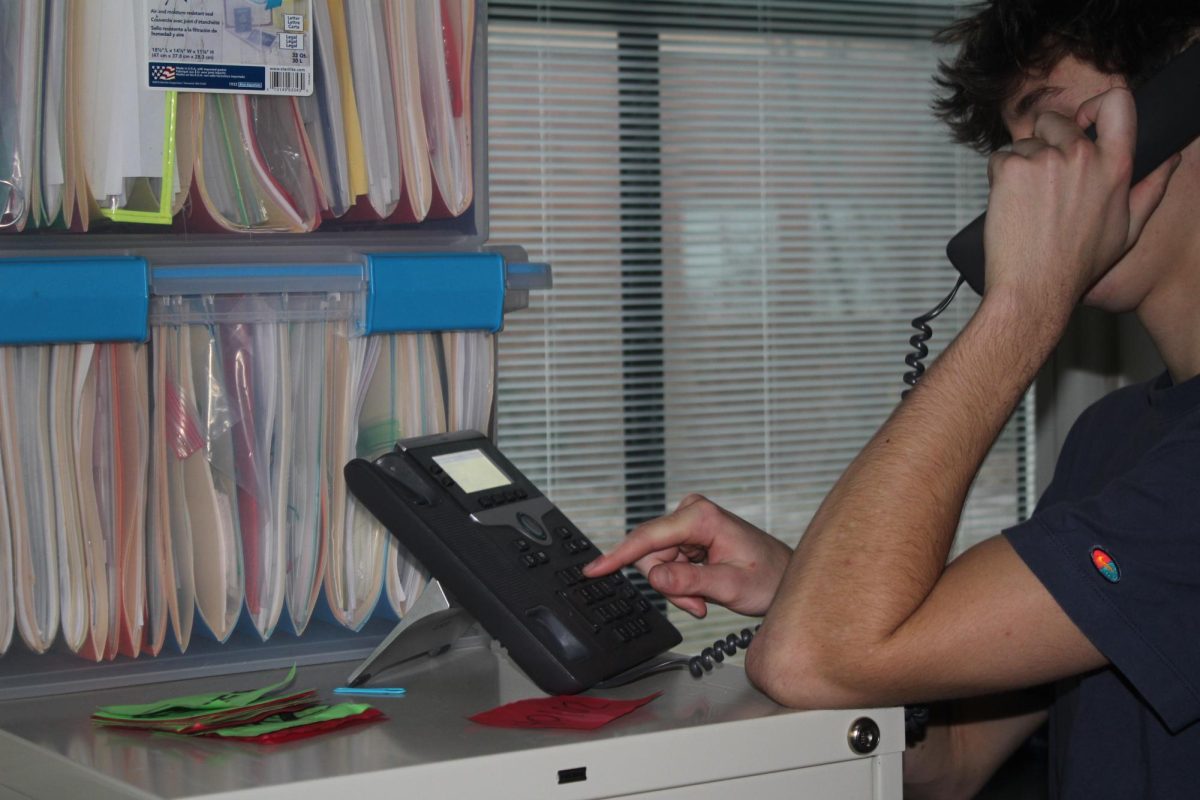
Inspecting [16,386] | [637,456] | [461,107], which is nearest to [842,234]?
[637,456]

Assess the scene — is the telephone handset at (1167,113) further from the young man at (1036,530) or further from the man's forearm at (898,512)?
the man's forearm at (898,512)

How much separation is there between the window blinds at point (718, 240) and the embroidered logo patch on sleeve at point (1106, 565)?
187cm

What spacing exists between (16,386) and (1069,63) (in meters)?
0.97

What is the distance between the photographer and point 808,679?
0.82 meters

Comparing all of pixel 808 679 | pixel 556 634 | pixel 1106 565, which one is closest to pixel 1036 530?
pixel 1106 565

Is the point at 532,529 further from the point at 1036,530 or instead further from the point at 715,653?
the point at 1036,530

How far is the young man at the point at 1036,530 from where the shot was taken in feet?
2.87

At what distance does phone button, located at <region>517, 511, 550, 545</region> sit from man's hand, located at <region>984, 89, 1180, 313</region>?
393 millimetres

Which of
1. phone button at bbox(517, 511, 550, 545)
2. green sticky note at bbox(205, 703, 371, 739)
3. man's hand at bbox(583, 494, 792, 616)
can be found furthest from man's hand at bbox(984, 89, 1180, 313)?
green sticky note at bbox(205, 703, 371, 739)

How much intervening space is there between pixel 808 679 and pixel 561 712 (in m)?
0.16

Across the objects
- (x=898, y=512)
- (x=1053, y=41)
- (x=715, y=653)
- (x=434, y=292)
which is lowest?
(x=715, y=653)

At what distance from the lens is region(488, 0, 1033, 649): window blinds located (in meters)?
2.72

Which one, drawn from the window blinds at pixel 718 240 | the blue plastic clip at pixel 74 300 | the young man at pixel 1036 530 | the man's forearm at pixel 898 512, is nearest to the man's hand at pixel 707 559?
the young man at pixel 1036 530

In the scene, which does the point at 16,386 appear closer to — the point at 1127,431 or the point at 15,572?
the point at 15,572
